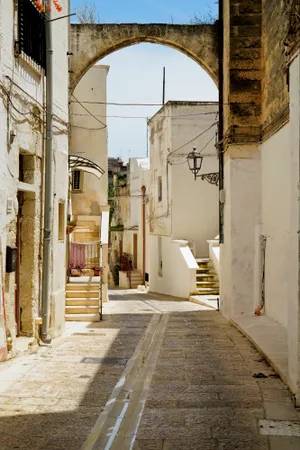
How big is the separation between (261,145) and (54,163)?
519 cm

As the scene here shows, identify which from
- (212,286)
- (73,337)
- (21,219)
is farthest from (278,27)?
(212,286)

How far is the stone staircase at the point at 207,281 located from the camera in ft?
69.3

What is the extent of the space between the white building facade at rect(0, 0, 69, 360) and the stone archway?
376cm

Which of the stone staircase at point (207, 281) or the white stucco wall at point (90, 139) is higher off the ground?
the white stucco wall at point (90, 139)

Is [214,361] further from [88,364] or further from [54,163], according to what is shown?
[54,163]

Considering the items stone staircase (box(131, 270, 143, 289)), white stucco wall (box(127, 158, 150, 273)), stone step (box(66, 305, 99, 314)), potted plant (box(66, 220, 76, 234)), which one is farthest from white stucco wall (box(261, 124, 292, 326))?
stone staircase (box(131, 270, 143, 289))

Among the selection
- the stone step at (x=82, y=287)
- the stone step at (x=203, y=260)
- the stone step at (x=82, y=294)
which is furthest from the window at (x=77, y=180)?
the stone step at (x=82, y=294)

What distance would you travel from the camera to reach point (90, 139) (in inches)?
888

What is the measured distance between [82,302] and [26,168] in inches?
219

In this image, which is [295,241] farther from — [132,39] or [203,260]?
[203,260]

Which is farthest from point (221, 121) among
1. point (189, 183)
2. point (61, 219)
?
point (189, 183)

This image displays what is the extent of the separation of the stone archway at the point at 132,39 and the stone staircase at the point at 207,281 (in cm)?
741

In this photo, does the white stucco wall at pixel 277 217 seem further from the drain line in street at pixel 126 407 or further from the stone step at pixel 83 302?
the stone step at pixel 83 302

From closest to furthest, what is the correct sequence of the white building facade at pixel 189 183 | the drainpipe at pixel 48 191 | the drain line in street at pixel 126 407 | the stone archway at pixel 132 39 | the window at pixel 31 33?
the drain line in street at pixel 126 407
the window at pixel 31 33
the drainpipe at pixel 48 191
the stone archway at pixel 132 39
the white building facade at pixel 189 183
